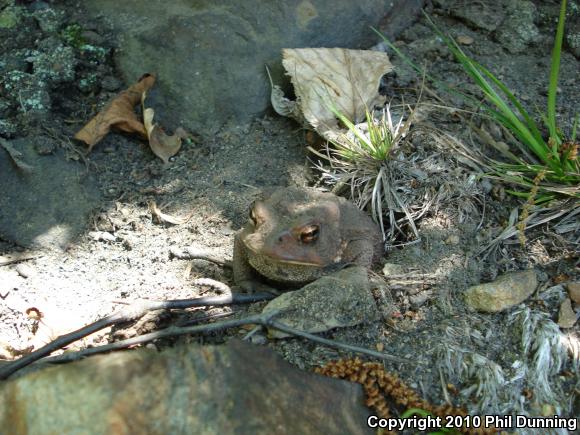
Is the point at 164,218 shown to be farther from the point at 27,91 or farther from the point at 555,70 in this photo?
the point at 555,70

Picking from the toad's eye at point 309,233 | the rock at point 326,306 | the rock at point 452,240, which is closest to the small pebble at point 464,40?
the rock at point 452,240

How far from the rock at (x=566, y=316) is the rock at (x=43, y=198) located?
2.57 m

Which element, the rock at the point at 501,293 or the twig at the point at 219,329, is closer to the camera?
the twig at the point at 219,329

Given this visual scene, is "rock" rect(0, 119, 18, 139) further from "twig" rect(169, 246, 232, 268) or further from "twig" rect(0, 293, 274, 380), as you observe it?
"twig" rect(0, 293, 274, 380)

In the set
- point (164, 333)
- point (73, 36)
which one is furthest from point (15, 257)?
point (73, 36)

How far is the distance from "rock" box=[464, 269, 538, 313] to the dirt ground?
2.0 inches

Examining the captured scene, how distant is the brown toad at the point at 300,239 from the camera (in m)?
2.86

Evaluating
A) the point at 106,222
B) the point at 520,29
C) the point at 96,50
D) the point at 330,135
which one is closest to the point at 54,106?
the point at 96,50

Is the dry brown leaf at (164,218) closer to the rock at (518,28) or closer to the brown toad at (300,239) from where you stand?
the brown toad at (300,239)

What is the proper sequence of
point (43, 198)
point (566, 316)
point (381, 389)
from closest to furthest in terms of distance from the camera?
point (381, 389), point (566, 316), point (43, 198)

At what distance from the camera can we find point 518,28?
425 centimetres

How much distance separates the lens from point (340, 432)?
2.23 metres

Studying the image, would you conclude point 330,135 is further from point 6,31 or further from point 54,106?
point 6,31

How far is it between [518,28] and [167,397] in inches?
143
